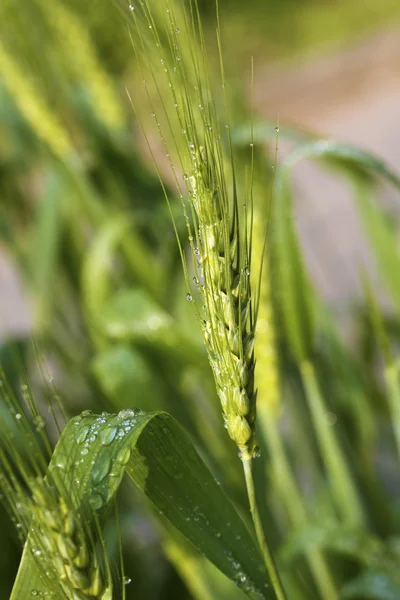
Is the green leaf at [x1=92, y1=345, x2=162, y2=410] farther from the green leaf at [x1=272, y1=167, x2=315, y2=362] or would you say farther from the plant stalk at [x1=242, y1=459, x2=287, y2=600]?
the plant stalk at [x1=242, y1=459, x2=287, y2=600]

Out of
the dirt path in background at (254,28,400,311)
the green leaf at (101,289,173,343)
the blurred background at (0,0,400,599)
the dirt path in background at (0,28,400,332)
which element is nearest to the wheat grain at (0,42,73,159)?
the blurred background at (0,0,400,599)

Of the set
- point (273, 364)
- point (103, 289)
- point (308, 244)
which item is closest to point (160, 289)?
point (103, 289)

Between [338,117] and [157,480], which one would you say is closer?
[157,480]

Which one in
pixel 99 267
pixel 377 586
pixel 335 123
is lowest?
pixel 377 586

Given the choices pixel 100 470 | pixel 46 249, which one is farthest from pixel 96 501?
pixel 46 249

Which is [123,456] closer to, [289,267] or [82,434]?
[82,434]

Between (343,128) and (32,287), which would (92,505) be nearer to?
(32,287)

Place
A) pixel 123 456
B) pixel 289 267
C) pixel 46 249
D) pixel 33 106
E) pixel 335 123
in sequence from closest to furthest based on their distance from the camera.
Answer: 1. pixel 123 456
2. pixel 289 267
3. pixel 33 106
4. pixel 46 249
5. pixel 335 123
